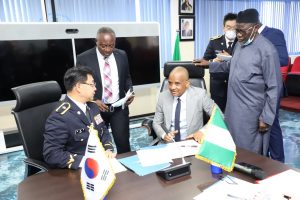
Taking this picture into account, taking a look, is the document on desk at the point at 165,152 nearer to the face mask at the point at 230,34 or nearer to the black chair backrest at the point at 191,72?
the black chair backrest at the point at 191,72

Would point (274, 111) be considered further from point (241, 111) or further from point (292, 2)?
point (292, 2)

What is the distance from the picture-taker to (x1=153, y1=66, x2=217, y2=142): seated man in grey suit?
6.95 feet

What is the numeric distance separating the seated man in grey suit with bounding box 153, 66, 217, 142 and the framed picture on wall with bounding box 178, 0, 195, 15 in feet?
10.0

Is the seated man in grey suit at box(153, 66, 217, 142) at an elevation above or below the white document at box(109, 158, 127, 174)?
above

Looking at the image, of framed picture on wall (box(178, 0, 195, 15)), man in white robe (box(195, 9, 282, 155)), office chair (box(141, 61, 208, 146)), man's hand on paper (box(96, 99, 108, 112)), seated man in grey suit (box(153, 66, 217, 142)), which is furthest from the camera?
framed picture on wall (box(178, 0, 195, 15))

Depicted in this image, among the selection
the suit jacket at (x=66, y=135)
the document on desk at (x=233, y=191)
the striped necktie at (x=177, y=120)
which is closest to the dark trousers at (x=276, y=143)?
the striped necktie at (x=177, y=120)

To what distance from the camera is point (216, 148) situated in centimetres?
127

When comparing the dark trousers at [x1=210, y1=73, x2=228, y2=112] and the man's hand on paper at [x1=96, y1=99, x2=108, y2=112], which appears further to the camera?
the dark trousers at [x1=210, y1=73, x2=228, y2=112]

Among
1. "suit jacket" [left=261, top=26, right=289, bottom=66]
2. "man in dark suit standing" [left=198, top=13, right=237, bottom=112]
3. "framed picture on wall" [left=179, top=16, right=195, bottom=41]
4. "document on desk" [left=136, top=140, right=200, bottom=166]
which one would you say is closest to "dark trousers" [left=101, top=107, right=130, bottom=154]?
"document on desk" [left=136, top=140, right=200, bottom=166]

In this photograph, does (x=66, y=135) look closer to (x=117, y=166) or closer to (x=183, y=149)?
(x=117, y=166)

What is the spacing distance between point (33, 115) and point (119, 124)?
0.80 metres

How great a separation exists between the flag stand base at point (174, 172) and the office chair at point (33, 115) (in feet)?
2.41

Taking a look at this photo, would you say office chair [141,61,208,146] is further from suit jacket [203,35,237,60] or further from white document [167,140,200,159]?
white document [167,140,200,159]

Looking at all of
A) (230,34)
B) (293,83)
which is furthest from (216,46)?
(293,83)
